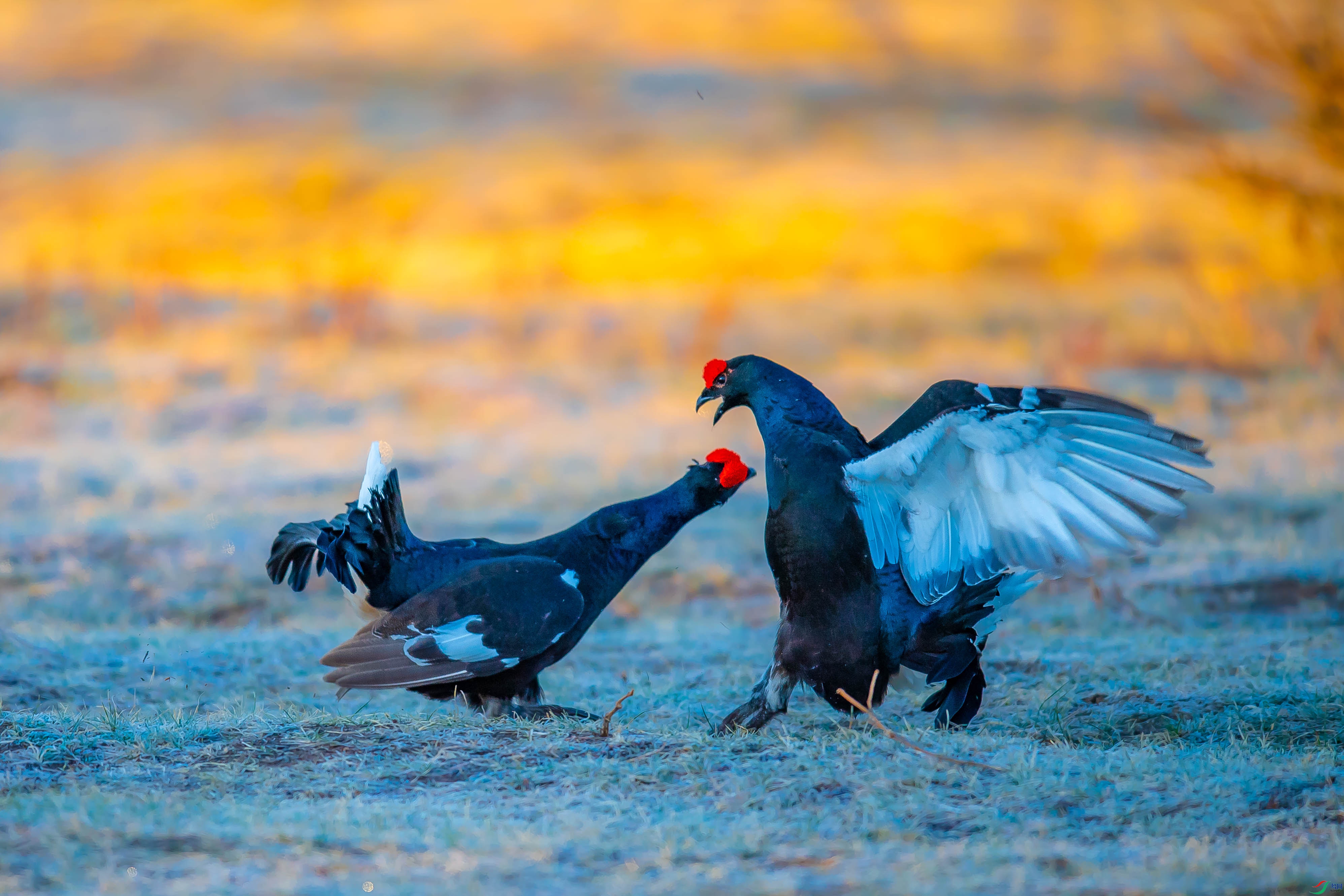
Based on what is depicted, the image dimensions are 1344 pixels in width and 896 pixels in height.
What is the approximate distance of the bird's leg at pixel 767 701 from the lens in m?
5.01

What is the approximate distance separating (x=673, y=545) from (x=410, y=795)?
5.45 meters

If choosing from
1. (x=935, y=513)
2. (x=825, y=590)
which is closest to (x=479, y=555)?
(x=825, y=590)

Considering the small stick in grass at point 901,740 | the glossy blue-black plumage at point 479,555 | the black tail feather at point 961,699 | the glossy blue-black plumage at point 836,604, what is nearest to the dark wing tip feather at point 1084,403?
the glossy blue-black plumage at point 836,604

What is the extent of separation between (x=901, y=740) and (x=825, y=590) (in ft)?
2.33

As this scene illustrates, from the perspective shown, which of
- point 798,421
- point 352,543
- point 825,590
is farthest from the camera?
point 352,543

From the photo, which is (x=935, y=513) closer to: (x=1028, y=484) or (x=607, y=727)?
(x=1028, y=484)

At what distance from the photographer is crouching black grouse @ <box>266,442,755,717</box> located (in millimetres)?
5125

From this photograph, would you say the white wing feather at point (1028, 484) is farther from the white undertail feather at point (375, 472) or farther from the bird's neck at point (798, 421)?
the white undertail feather at point (375, 472)

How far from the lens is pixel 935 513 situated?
191 inches

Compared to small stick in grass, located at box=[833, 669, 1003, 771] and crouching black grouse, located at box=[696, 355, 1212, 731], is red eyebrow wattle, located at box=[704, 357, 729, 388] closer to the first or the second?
crouching black grouse, located at box=[696, 355, 1212, 731]

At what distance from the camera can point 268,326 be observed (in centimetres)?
1738

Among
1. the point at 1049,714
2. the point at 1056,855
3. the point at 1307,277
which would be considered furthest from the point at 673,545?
the point at 1307,277

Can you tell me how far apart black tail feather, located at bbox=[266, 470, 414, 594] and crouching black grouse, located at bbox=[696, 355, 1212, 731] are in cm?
137

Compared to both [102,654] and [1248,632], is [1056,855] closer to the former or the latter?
[1248,632]
